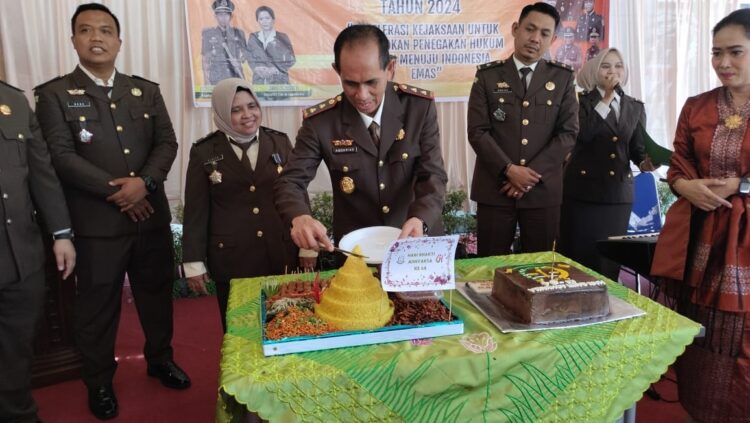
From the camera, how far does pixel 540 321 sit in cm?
137

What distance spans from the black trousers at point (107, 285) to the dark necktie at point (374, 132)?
1.32 metres

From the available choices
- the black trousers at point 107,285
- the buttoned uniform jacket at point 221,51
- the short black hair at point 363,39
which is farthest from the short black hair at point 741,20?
the buttoned uniform jacket at point 221,51

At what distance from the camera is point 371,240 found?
1499 mm

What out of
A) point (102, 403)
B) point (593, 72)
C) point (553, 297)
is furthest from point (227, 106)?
point (593, 72)

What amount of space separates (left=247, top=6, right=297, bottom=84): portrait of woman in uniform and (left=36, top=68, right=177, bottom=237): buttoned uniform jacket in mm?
1825

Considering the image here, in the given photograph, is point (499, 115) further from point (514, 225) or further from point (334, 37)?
point (334, 37)

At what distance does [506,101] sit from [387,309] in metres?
1.77

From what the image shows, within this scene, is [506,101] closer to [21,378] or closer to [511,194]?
[511,194]

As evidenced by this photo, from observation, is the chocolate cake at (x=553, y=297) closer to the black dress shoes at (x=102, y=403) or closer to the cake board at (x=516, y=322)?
the cake board at (x=516, y=322)

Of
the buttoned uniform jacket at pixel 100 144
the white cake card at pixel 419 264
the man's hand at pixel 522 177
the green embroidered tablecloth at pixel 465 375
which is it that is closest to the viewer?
the green embroidered tablecloth at pixel 465 375

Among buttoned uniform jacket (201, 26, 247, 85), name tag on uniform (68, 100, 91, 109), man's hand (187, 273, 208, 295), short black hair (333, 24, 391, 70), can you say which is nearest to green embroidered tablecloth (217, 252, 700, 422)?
short black hair (333, 24, 391, 70)

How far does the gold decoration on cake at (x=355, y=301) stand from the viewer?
50.8 inches

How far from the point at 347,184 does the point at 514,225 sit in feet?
3.93

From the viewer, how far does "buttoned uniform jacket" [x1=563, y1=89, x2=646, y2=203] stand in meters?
2.96
